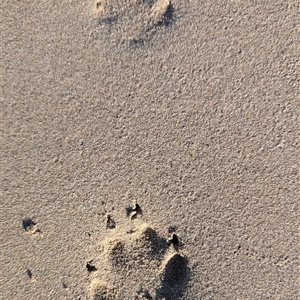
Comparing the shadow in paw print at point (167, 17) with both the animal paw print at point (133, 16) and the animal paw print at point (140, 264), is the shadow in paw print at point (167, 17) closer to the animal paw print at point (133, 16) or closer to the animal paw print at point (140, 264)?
the animal paw print at point (133, 16)

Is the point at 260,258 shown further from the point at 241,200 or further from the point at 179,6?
the point at 179,6

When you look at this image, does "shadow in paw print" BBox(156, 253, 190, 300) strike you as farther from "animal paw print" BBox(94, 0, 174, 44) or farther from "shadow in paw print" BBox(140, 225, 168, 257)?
"animal paw print" BBox(94, 0, 174, 44)

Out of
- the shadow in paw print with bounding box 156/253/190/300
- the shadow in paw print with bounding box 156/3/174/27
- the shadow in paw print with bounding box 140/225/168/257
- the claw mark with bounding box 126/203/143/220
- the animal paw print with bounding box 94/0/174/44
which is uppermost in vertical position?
the animal paw print with bounding box 94/0/174/44

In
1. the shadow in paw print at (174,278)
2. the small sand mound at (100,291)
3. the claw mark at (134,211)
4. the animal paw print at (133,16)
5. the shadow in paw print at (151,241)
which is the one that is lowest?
the shadow in paw print at (174,278)

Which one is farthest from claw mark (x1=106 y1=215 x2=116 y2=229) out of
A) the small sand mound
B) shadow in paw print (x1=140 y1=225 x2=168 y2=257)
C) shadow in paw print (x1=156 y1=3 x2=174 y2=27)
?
shadow in paw print (x1=156 y1=3 x2=174 y2=27)

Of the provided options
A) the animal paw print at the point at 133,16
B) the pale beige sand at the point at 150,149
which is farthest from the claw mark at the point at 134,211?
the animal paw print at the point at 133,16

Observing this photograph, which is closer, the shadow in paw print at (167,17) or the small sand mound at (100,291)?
the shadow in paw print at (167,17)

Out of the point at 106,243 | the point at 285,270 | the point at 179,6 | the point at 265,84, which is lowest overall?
the point at 285,270

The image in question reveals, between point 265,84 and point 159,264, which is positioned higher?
point 265,84

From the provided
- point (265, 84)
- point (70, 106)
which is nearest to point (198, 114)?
point (265, 84)
